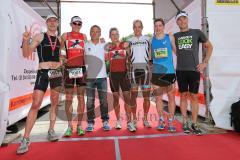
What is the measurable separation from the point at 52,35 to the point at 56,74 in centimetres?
58

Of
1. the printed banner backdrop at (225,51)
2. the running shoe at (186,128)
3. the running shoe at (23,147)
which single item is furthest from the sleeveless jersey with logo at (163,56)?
the running shoe at (23,147)

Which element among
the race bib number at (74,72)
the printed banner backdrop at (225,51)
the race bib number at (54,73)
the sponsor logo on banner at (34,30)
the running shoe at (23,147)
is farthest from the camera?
the sponsor logo on banner at (34,30)

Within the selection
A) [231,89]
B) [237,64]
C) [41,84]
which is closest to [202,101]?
[231,89]

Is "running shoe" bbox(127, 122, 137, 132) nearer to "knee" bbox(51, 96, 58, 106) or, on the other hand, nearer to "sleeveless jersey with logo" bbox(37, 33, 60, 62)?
"knee" bbox(51, 96, 58, 106)

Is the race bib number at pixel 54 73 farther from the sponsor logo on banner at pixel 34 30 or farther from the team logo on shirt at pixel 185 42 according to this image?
the team logo on shirt at pixel 185 42

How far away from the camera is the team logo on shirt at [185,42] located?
3727mm

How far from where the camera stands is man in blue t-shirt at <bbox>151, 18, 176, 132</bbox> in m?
3.82

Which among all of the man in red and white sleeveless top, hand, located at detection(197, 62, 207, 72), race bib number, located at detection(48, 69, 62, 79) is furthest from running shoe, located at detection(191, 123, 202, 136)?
race bib number, located at detection(48, 69, 62, 79)

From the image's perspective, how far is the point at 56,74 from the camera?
344 cm

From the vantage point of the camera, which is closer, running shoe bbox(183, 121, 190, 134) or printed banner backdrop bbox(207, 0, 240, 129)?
running shoe bbox(183, 121, 190, 134)

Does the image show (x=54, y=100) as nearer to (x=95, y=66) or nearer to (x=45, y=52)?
(x=45, y=52)

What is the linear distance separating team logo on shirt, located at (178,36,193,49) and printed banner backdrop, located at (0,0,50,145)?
2.54 metres

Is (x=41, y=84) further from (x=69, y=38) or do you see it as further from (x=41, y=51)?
(x=69, y=38)

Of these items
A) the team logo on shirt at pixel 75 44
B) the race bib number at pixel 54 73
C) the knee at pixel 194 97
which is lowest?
the knee at pixel 194 97
